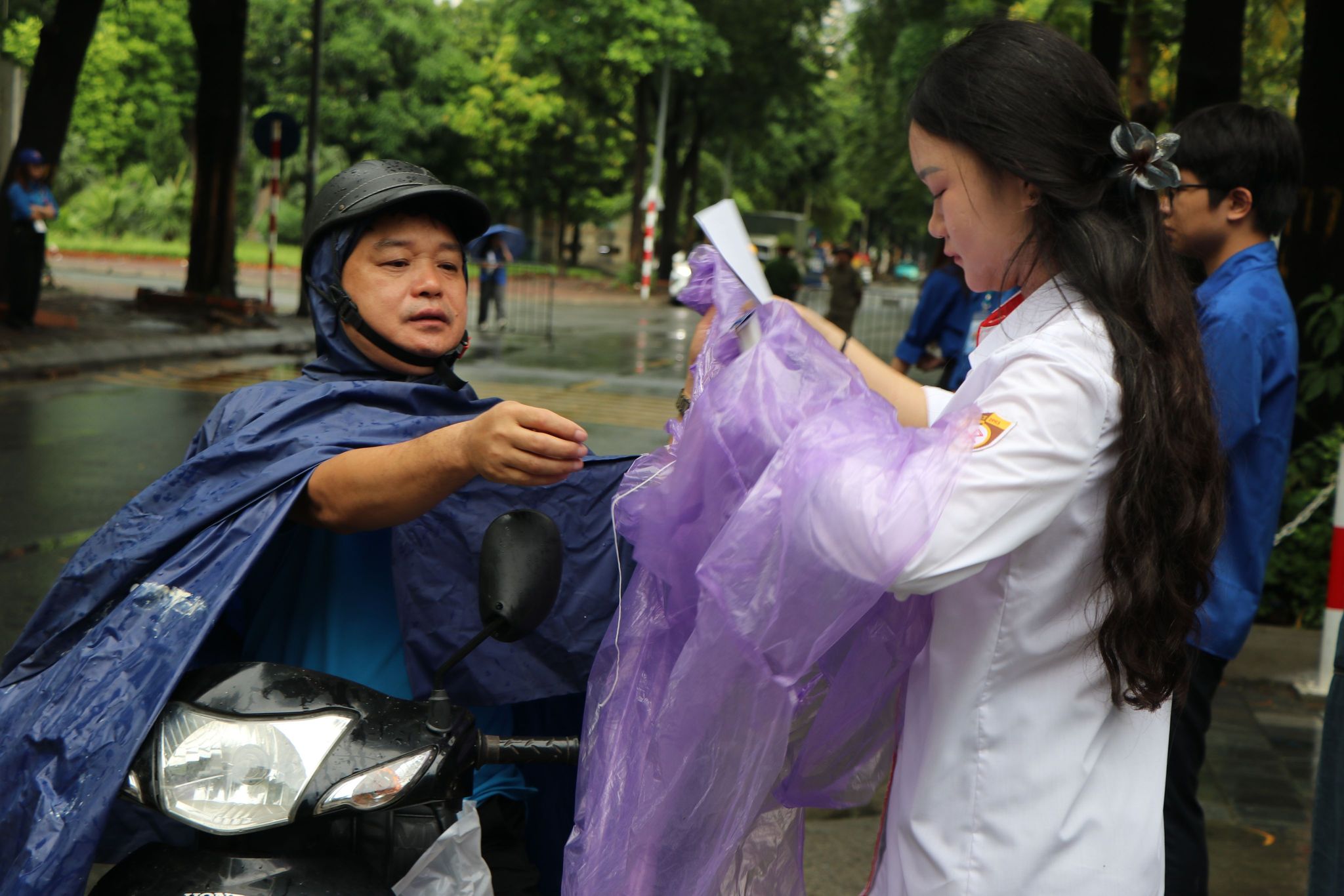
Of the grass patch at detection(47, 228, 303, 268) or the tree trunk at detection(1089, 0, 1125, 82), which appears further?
the grass patch at detection(47, 228, 303, 268)

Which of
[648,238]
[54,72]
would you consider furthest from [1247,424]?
[648,238]

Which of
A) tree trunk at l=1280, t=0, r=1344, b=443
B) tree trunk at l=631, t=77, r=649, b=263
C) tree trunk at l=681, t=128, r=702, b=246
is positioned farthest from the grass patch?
tree trunk at l=1280, t=0, r=1344, b=443

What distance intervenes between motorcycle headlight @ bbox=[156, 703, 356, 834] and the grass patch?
3183 cm

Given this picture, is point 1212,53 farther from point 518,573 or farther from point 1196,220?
point 518,573

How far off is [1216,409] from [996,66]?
0.52m

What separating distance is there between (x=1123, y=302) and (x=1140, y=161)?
0.18 metres

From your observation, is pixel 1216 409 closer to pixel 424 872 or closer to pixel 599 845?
pixel 599 845

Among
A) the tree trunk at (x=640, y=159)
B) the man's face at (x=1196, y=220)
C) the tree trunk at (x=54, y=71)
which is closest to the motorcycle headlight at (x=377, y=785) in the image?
the man's face at (x=1196, y=220)

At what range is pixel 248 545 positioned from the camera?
1.79 m

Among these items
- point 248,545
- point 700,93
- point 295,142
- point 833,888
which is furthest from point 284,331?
point 700,93

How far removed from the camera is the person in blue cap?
13.8m

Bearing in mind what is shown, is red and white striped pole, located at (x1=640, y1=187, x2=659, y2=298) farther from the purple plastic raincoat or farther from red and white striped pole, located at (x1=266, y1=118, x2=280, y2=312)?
the purple plastic raincoat

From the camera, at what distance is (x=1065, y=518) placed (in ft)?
5.01

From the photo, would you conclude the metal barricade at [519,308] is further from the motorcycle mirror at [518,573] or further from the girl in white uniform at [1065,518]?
the girl in white uniform at [1065,518]
